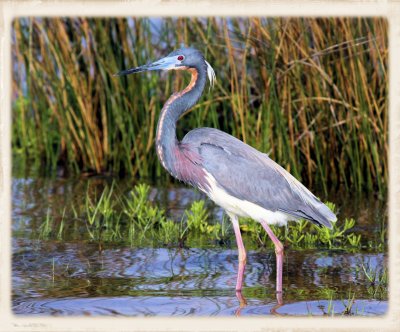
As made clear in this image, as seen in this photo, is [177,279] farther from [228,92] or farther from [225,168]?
[228,92]

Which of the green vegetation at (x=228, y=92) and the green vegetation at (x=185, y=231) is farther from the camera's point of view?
the green vegetation at (x=228, y=92)

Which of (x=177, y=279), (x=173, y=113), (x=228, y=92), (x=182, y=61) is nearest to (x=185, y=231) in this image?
(x=177, y=279)

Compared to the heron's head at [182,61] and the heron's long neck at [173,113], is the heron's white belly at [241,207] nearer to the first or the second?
the heron's long neck at [173,113]

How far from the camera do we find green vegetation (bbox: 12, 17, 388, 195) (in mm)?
8445

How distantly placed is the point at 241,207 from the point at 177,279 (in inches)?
27.3

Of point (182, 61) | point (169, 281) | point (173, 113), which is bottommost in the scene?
point (169, 281)

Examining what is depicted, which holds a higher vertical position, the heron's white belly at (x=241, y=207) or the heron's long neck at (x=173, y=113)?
the heron's long neck at (x=173, y=113)

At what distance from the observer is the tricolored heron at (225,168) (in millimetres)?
6586

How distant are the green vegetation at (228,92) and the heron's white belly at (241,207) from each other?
1.21 m

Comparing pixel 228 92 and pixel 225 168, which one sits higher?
pixel 228 92

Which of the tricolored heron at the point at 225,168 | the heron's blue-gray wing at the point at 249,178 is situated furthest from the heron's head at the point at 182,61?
the heron's blue-gray wing at the point at 249,178

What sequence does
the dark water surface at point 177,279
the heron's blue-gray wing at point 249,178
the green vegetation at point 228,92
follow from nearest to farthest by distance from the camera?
the dark water surface at point 177,279 < the heron's blue-gray wing at point 249,178 < the green vegetation at point 228,92

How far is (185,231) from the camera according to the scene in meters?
7.57

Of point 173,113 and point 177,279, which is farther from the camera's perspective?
point 173,113
